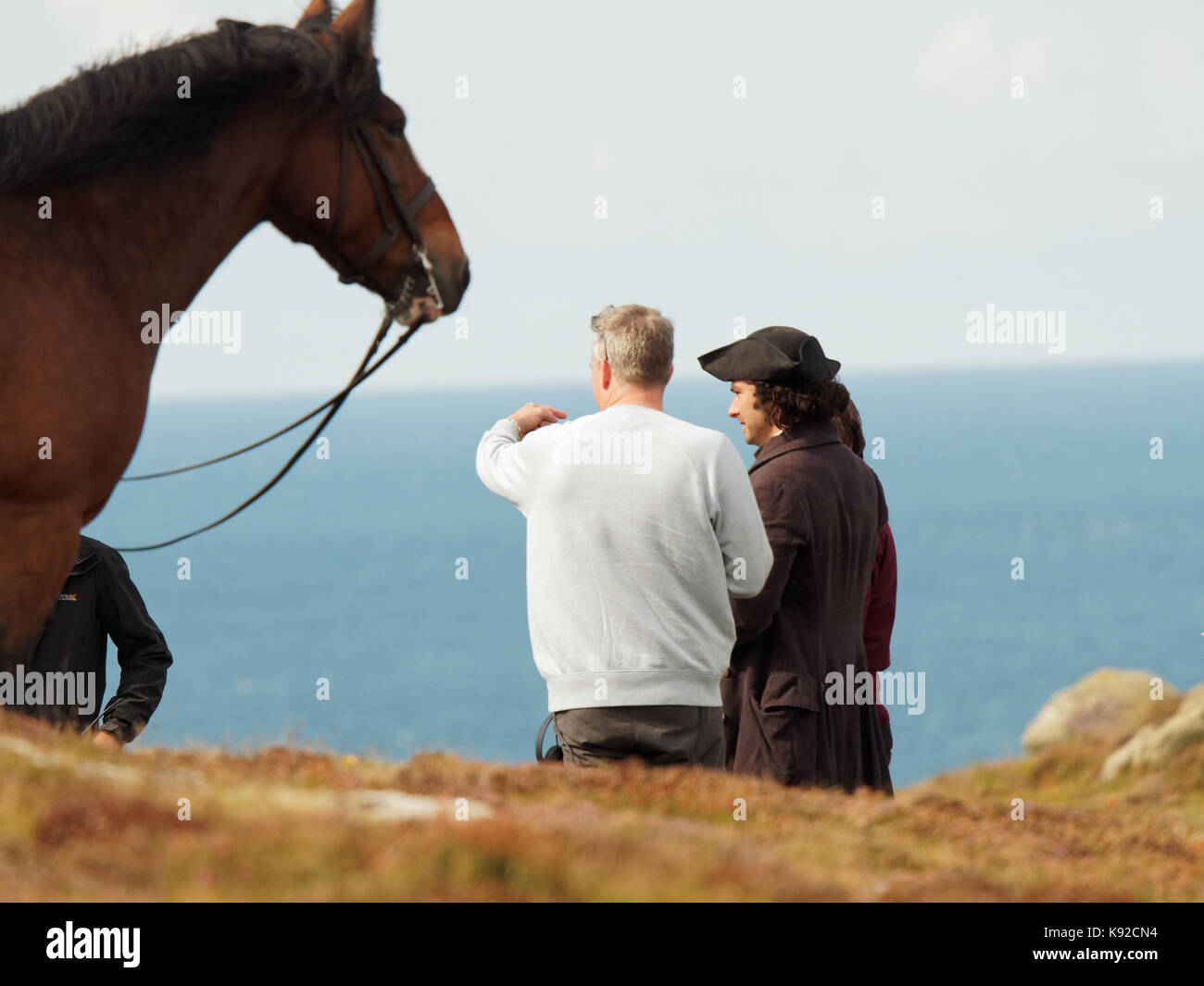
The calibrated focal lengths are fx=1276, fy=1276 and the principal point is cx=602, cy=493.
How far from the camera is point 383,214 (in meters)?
5.89

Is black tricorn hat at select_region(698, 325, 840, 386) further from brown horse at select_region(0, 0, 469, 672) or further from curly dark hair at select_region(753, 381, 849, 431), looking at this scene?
brown horse at select_region(0, 0, 469, 672)

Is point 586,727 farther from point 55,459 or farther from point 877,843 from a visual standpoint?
point 55,459

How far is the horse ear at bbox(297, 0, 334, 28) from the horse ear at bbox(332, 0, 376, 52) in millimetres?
211

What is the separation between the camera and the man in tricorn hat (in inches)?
231

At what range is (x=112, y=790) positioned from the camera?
4059 millimetres

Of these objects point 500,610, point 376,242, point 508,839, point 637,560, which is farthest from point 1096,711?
point 500,610

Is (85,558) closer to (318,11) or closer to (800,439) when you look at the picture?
(318,11)

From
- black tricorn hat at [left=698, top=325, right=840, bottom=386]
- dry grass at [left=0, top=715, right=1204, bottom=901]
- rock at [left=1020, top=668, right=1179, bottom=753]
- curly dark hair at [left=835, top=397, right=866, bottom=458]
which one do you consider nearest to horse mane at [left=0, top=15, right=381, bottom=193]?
black tricorn hat at [left=698, top=325, right=840, bottom=386]

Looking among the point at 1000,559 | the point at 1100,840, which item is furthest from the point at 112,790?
the point at 1000,559

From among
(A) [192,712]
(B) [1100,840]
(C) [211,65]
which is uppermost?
(C) [211,65]

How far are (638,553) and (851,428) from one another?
201 cm

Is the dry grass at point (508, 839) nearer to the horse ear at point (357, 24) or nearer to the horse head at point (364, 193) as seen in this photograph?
the horse head at point (364, 193)
